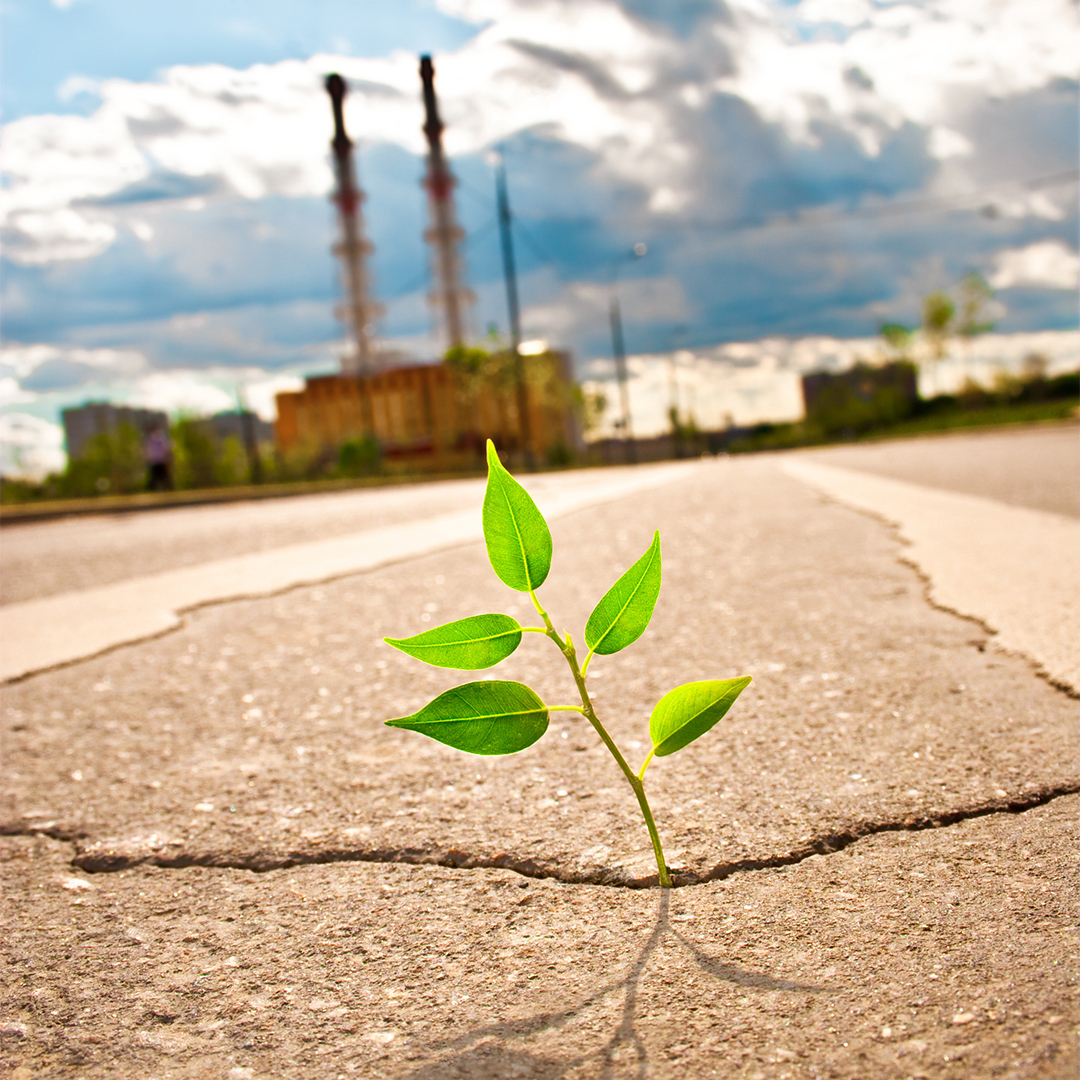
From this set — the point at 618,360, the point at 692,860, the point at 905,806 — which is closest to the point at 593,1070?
the point at 692,860

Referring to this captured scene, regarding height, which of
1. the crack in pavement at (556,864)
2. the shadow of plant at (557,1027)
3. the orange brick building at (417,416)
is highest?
the orange brick building at (417,416)

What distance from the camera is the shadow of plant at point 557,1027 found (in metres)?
0.65

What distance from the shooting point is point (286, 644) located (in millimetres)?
2461

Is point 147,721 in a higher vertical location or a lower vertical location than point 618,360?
lower

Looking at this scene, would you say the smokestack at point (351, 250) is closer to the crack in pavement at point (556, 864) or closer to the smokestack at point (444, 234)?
the smokestack at point (444, 234)

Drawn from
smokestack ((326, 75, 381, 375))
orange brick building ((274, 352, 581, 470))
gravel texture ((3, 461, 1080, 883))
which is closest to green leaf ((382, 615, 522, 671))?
gravel texture ((3, 461, 1080, 883))

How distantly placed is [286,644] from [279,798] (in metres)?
1.20

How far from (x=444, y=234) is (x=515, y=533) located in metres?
68.1

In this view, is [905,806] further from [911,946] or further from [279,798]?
[279,798]

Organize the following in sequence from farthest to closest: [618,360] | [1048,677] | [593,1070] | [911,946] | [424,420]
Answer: [424,420], [618,360], [1048,677], [911,946], [593,1070]

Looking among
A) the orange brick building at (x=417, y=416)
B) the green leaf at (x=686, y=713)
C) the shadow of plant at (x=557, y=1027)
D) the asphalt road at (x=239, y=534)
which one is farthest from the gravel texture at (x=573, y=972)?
the orange brick building at (x=417, y=416)

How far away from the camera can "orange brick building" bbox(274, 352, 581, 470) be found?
58.4 m

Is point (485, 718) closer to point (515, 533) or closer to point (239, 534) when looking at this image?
point (515, 533)

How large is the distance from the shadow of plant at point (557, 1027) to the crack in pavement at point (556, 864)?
161 millimetres
